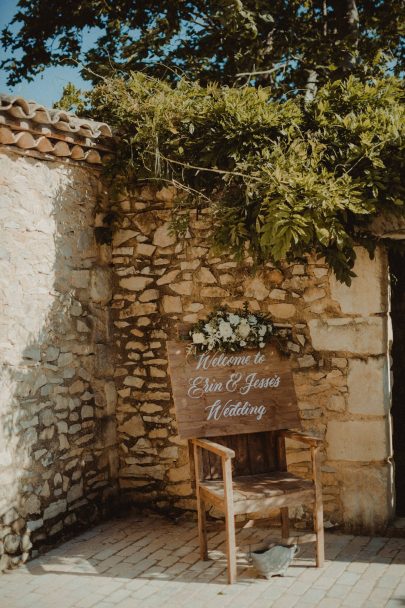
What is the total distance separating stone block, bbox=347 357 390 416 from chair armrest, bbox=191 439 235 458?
118cm

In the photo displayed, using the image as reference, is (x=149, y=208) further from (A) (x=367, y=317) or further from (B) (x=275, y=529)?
(B) (x=275, y=529)

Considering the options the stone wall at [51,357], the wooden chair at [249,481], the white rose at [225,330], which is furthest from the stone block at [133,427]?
the white rose at [225,330]

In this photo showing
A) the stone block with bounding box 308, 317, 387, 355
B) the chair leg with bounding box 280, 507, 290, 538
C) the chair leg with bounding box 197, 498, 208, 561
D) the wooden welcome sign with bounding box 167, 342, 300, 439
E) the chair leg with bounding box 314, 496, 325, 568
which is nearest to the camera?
the chair leg with bounding box 314, 496, 325, 568

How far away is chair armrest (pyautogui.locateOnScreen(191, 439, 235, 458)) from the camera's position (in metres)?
3.85

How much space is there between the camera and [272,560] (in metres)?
Answer: 3.90

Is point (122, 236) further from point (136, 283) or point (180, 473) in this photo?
point (180, 473)

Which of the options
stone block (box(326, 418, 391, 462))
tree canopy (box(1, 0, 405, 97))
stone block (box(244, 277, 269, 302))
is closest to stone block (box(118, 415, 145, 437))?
stone block (box(244, 277, 269, 302))

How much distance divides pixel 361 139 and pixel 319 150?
0.32m

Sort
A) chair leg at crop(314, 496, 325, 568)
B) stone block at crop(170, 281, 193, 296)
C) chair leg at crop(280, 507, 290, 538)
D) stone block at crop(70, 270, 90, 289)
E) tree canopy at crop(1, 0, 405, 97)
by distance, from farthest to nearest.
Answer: tree canopy at crop(1, 0, 405, 97) → stone block at crop(170, 281, 193, 296) → stone block at crop(70, 270, 90, 289) → chair leg at crop(280, 507, 290, 538) → chair leg at crop(314, 496, 325, 568)

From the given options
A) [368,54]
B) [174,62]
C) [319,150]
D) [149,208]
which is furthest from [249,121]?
[368,54]

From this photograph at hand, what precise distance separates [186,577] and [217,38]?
264 inches

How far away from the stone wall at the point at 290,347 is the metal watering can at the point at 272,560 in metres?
0.87

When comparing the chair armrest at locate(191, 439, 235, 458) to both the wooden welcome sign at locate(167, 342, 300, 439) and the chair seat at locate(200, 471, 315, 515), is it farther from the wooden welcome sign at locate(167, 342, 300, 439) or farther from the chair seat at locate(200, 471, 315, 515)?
the chair seat at locate(200, 471, 315, 515)

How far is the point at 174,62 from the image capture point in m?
8.02
